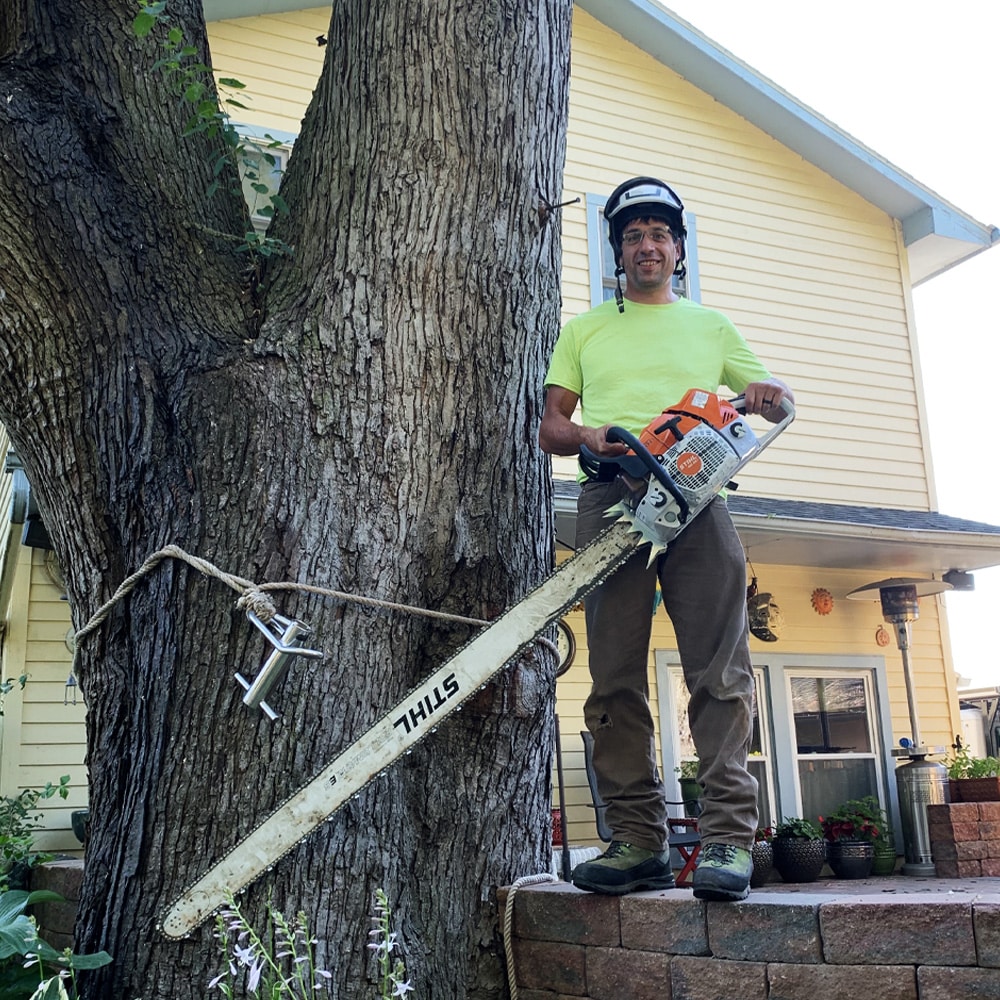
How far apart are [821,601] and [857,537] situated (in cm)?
110

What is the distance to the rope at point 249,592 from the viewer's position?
282 centimetres

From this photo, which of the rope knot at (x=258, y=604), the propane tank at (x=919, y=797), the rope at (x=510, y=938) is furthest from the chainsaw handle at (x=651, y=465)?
the propane tank at (x=919, y=797)

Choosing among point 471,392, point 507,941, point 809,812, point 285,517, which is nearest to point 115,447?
point 285,517

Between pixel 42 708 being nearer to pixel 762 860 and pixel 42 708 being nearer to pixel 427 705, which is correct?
pixel 762 860

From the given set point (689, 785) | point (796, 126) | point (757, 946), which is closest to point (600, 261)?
point (796, 126)

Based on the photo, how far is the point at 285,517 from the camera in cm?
300

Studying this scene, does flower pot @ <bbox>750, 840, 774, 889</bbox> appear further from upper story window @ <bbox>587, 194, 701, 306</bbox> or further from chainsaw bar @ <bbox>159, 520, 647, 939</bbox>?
chainsaw bar @ <bbox>159, 520, 647, 939</bbox>

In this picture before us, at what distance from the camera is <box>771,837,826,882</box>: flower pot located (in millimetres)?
8195

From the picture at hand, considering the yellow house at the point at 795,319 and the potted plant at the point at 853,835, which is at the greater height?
the yellow house at the point at 795,319

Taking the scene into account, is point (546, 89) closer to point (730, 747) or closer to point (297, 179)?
point (297, 179)

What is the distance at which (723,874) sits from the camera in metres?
2.64

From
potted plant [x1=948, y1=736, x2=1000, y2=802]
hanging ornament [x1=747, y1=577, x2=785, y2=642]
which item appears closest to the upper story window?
hanging ornament [x1=747, y1=577, x2=785, y2=642]

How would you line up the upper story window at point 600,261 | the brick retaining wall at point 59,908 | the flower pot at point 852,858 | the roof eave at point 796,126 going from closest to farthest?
1. the brick retaining wall at point 59,908
2. the flower pot at point 852,858
3. the upper story window at point 600,261
4. the roof eave at point 796,126

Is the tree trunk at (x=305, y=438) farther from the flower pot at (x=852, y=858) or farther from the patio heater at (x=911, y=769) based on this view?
the patio heater at (x=911, y=769)
